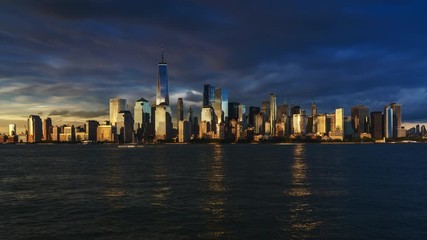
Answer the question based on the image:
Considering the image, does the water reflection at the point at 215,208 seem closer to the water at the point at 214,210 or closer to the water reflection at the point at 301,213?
the water at the point at 214,210

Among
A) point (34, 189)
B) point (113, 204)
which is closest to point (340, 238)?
point (113, 204)

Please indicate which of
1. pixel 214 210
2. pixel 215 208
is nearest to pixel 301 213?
pixel 214 210

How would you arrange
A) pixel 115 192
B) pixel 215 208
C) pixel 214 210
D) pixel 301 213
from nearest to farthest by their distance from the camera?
pixel 301 213 < pixel 214 210 < pixel 215 208 < pixel 115 192

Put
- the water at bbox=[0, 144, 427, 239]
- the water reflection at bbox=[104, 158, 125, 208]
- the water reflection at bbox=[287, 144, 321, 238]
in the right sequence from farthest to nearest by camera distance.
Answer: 1. the water reflection at bbox=[104, 158, 125, 208]
2. the water reflection at bbox=[287, 144, 321, 238]
3. the water at bbox=[0, 144, 427, 239]

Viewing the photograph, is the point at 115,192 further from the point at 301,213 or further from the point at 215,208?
the point at 301,213

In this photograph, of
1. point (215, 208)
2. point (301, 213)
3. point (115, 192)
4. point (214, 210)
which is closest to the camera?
point (301, 213)

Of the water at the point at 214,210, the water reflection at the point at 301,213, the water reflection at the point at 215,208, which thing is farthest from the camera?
the water reflection at the point at 301,213

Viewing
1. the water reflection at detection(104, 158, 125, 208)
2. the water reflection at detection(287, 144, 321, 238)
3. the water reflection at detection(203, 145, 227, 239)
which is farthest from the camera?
the water reflection at detection(104, 158, 125, 208)

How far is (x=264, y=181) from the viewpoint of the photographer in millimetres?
91000

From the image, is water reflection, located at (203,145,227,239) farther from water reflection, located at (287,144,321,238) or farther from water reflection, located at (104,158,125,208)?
water reflection, located at (104,158,125,208)

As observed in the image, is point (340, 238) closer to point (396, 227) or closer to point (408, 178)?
point (396, 227)

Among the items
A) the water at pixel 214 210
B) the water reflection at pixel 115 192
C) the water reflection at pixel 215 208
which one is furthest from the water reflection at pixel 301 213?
the water reflection at pixel 115 192

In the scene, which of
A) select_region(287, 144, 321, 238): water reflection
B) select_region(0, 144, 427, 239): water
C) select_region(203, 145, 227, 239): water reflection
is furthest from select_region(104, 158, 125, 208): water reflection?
select_region(287, 144, 321, 238): water reflection

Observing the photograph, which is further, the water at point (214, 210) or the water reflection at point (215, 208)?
the water reflection at point (215, 208)
